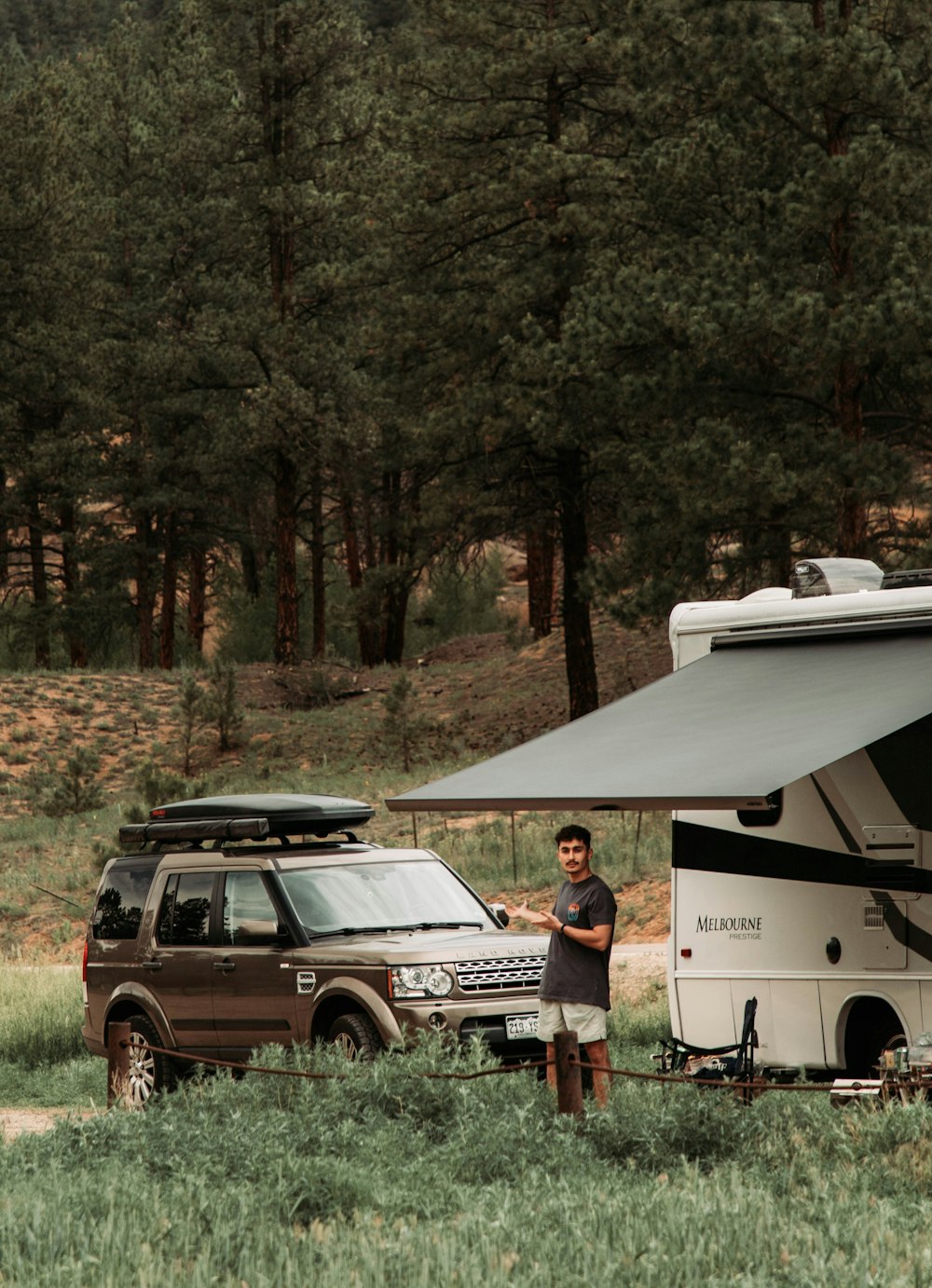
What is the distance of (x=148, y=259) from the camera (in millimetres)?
45031

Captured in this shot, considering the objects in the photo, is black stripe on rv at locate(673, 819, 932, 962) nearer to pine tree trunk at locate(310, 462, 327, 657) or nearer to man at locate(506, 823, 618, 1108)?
man at locate(506, 823, 618, 1108)

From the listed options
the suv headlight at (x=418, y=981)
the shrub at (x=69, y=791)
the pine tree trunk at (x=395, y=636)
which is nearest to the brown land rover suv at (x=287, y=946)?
the suv headlight at (x=418, y=981)

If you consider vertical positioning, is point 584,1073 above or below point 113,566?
below

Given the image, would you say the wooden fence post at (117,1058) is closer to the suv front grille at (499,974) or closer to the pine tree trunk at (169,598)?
the suv front grille at (499,974)

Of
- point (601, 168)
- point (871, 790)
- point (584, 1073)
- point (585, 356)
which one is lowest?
point (584, 1073)

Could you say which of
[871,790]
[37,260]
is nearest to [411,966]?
[871,790]

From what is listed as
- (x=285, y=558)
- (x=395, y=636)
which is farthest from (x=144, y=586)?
(x=285, y=558)

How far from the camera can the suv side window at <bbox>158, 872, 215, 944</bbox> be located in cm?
1190

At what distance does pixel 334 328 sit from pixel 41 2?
56.0 metres

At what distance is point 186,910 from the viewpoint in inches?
475

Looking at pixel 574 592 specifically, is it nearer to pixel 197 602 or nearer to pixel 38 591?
pixel 38 591

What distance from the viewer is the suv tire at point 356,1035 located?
1048 cm

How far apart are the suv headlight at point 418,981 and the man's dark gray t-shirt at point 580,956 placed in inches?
43.3

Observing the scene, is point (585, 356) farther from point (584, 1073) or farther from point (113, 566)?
point (113, 566)
